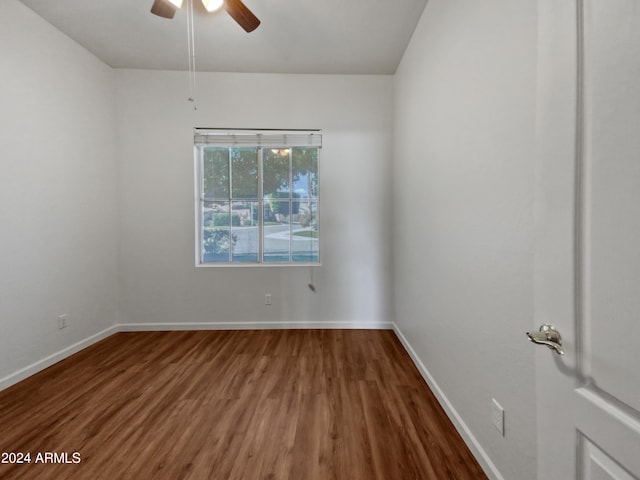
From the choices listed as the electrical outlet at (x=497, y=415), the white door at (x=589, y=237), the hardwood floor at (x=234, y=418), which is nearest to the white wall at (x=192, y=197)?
the hardwood floor at (x=234, y=418)

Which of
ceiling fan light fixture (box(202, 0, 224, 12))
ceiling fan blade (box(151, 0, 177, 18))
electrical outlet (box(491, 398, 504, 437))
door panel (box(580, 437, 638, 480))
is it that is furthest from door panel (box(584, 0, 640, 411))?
ceiling fan blade (box(151, 0, 177, 18))

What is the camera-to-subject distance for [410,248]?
2.34 metres

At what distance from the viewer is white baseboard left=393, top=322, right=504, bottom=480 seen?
1209 mm

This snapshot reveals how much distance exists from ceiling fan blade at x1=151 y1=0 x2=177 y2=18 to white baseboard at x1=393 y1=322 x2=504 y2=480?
3.14 meters

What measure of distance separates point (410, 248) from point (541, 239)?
1695mm

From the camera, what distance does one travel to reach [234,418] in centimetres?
159

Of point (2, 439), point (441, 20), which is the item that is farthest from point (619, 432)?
point (2, 439)

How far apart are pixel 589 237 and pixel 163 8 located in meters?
2.58

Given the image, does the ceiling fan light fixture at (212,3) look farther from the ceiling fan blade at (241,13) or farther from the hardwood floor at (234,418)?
the hardwood floor at (234,418)

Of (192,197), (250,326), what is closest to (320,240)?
(250,326)

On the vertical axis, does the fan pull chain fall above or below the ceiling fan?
above

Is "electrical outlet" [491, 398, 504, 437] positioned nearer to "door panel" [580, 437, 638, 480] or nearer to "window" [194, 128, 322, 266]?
"door panel" [580, 437, 638, 480]

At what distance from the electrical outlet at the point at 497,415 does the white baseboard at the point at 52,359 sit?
314cm

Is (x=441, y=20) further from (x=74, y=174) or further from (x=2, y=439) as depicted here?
(x=2, y=439)
